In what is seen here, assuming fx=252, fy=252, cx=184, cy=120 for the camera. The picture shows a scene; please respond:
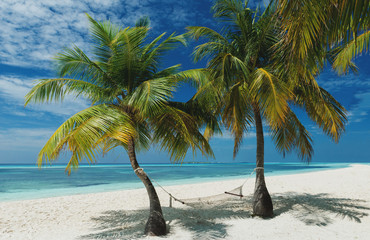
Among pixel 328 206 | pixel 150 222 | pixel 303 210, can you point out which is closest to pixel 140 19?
pixel 150 222

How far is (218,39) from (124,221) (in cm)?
448

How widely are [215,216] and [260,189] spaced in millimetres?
1166

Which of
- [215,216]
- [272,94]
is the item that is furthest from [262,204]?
[272,94]

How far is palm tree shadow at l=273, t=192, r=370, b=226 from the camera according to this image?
492 centimetres

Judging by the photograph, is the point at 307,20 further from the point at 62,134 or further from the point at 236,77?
the point at 62,134

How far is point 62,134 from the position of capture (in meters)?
3.60

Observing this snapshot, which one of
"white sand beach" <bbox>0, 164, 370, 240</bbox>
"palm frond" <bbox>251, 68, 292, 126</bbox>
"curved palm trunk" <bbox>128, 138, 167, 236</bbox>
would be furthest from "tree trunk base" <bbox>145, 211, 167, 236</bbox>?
"palm frond" <bbox>251, 68, 292, 126</bbox>

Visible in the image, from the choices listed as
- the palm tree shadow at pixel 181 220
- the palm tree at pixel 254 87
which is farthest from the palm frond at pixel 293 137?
the palm tree shadow at pixel 181 220

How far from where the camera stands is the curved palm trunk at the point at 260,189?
5250 millimetres

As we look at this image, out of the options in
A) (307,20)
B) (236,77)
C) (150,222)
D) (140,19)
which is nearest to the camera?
(307,20)

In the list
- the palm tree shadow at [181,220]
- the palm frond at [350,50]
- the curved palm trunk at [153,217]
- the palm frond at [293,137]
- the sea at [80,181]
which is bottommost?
the sea at [80,181]

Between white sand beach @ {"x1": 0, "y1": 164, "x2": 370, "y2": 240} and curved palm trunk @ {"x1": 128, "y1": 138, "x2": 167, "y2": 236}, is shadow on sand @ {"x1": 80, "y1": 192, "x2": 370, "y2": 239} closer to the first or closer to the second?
white sand beach @ {"x1": 0, "y1": 164, "x2": 370, "y2": 240}

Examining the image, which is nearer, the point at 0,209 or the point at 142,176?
the point at 142,176

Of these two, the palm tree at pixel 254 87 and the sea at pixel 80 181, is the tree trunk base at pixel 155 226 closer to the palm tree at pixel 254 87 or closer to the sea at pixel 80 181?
the sea at pixel 80 181
